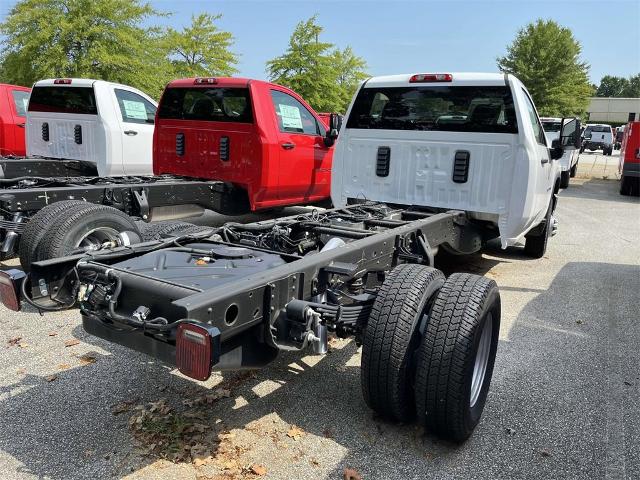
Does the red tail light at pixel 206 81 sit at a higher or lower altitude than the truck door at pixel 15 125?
higher

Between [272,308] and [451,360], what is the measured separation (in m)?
0.90

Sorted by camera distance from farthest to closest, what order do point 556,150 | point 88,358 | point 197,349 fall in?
point 556,150
point 88,358
point 197,349

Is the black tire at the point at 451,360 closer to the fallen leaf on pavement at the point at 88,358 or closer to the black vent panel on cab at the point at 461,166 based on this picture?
the fallen leaf on pavement at the point at 88,358

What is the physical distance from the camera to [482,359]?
10.4ft

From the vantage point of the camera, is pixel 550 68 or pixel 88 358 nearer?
pixel 88 358

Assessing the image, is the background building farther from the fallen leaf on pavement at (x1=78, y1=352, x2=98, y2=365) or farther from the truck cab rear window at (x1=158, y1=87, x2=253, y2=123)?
the fallen leaf on pavement at (x1=78, y1=352, x2=98, y2=365)

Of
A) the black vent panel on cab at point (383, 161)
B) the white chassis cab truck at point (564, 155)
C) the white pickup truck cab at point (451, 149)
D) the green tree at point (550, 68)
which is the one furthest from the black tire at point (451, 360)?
the green tree at point (550, 68)

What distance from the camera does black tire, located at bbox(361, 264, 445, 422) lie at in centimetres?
273

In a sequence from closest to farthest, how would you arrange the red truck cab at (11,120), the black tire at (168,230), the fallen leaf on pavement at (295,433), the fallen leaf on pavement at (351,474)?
the fallen leaf on pavement at (351,474)
the fallen leaf on pavement at (295,433)
the black tire at (168,230)
the red truck cab at (11,120)

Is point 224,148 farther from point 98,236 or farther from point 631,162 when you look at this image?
point 631,162

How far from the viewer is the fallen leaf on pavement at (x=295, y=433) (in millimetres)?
2951

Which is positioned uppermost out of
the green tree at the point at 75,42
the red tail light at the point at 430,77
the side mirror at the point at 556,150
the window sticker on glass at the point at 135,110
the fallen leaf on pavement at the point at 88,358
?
the green tree at the point at 75,42

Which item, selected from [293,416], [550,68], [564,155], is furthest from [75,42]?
[550,68]

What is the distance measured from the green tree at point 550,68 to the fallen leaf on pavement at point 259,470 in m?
38.2
